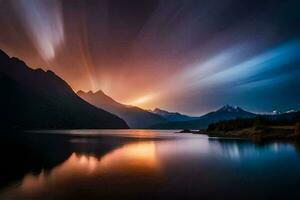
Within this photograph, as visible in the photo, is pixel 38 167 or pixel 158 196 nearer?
pixel 158 196

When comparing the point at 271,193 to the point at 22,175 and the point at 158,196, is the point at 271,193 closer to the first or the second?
the point at 158,196

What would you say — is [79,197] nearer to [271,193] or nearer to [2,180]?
[2,180]

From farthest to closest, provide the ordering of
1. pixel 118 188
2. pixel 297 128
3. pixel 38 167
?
pixel 297 128
pixel 38 167
pixel 118 188

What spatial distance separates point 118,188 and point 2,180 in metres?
15.5

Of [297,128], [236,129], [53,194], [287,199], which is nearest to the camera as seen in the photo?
[287,199]

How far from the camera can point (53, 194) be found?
28812mm

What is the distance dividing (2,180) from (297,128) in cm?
13285

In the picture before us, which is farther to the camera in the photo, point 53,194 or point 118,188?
point 118,188

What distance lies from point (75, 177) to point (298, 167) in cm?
3715

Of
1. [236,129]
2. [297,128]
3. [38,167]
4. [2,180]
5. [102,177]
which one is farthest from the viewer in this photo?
[236,129]

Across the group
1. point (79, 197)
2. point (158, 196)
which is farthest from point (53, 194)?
point (158, 196)

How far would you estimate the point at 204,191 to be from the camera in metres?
30.5

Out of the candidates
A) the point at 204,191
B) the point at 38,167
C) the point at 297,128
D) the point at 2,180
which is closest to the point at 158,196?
the point at 204,191

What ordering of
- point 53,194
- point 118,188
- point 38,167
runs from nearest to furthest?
1. point 53,194
2. point 118,188
3. point 38,167
